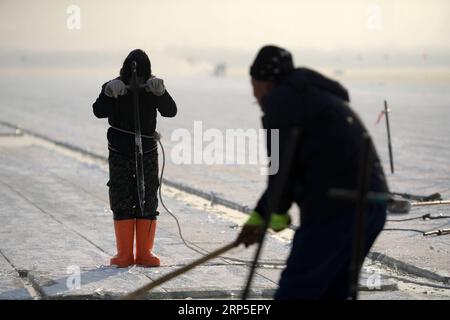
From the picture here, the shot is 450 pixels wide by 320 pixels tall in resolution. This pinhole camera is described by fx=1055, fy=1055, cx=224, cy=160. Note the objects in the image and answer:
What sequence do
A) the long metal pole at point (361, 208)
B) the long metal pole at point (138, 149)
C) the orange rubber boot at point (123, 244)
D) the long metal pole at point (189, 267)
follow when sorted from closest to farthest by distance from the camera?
the long metal pole at point (361, 208) → the long metal pole at point (189, 267) → the long metal pole at point (138, 149) → the orange rubber boot at point (123, 244)

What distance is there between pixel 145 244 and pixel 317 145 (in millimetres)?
3735

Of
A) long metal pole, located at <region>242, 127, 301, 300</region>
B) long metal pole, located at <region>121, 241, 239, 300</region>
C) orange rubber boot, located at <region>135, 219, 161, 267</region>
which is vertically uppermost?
long metal pole, located at <region>242, 127, 301, 300</region>

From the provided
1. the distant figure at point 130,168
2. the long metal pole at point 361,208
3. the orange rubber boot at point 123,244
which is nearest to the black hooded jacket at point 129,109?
the distant figure at point 130,168

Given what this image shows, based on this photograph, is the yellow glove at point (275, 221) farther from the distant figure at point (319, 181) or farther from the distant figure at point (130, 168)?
the distant figure at point (130, 168)

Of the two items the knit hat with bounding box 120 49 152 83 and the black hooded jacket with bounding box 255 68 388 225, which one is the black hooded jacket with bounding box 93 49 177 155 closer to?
the knit hat with bounding box 120 49 152 83

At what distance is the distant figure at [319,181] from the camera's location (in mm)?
5148

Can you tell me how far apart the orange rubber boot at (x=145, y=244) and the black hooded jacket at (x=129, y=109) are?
60cm

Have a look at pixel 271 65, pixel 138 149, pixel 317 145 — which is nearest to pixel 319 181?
pixel 317 145

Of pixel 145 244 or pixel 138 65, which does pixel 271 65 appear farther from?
pixel 145 244

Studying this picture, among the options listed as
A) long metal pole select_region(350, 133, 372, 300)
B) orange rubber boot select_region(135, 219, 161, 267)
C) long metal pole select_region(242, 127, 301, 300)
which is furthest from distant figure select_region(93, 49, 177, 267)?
long metal pole select_region(350, 133, 372, 300)

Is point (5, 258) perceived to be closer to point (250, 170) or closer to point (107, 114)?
point (107, 114)

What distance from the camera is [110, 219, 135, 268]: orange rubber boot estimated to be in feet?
28.0

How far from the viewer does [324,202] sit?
518 centimetres
